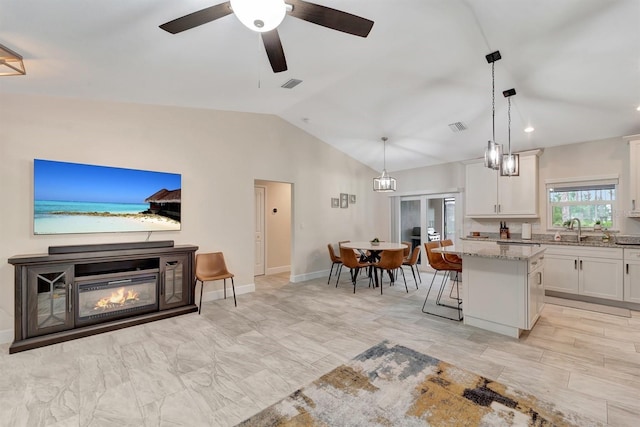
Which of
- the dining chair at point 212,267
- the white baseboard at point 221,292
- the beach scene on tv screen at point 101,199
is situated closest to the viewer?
the beach scene on tv screen at point 101,199

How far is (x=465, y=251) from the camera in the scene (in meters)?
3.25

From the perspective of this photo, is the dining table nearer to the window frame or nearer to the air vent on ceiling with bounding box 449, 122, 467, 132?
the air vent on ceiling with bounding box 449, 122, 467, 132

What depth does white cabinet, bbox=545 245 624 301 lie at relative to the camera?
4012mm

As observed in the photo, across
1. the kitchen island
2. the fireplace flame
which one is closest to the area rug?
the kitchen island

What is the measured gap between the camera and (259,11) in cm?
146

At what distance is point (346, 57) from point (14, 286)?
4.18 metres

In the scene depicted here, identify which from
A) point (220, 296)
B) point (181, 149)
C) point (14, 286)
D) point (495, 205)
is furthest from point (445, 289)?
→ point (14, 286)

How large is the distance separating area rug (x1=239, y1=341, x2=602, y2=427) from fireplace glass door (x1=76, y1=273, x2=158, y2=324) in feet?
7.96

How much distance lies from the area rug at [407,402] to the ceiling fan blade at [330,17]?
256cm

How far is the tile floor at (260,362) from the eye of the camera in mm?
1965

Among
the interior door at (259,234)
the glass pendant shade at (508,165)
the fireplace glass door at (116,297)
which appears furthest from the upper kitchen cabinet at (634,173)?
the fireplace glass door at (116,297)

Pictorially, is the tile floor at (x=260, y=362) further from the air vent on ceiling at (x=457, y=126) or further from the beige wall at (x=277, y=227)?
the air vent on ceiling at (x=457, y=126)

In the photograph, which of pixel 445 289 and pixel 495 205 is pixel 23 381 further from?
pixel 495 205

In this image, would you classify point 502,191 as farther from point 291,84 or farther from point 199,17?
point 199,17
